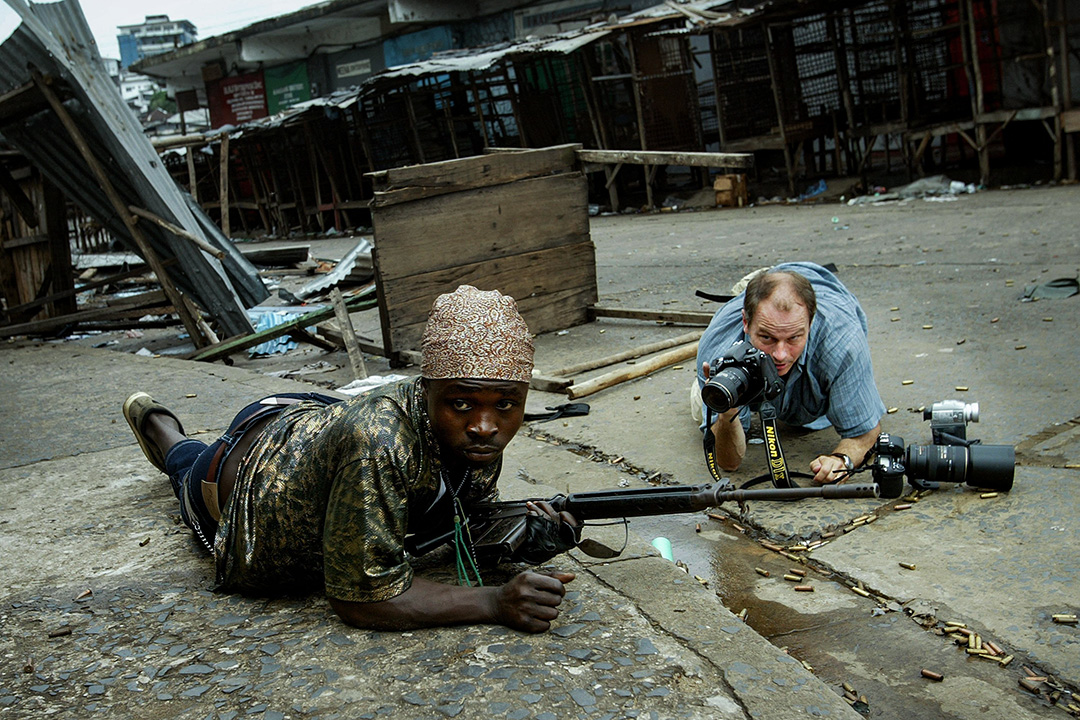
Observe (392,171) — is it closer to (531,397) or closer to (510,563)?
(531,397)

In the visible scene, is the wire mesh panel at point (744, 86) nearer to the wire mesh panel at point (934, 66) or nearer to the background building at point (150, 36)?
the wire mesh panel at point (934, 66)

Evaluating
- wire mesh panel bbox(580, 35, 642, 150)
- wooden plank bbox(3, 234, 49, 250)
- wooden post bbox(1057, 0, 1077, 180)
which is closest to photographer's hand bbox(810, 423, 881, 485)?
wooden plank bbox(3, 234, 49, 250)

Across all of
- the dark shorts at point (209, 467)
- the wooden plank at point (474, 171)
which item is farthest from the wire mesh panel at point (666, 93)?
the dark shorts at point (209, 467)

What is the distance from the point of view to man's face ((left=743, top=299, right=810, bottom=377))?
315 cm

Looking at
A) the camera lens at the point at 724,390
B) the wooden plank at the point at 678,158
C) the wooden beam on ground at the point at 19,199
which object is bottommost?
the camera lens at the point at 724,390

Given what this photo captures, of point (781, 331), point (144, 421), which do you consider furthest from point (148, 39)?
point (781, 331)

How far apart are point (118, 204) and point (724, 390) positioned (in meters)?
5.55

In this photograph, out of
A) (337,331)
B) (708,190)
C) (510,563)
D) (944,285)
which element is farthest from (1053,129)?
(510,563)

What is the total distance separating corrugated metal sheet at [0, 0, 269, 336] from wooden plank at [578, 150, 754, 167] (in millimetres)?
3148

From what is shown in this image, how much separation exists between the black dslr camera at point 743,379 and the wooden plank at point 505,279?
2.97 m

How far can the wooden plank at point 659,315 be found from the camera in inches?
239

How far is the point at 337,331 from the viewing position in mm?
6777

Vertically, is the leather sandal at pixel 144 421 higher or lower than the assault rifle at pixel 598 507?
higher

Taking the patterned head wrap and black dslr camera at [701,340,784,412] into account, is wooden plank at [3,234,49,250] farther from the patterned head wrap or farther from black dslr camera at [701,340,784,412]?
the patterned head wrap
